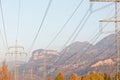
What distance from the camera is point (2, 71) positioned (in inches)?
3804

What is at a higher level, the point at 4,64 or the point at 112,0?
the point at 112,0

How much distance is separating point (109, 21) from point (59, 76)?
105 metres

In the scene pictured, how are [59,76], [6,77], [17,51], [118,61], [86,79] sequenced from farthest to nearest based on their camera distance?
[59,76], [86,79], [6,77], [17,51], [118,61]

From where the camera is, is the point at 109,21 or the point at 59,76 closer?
the point at 109,21

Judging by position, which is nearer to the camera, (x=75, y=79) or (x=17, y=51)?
(x=17, y=51)

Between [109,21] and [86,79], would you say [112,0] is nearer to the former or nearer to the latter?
[109,21]

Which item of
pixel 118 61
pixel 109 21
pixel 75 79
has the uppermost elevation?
pixel 109 21

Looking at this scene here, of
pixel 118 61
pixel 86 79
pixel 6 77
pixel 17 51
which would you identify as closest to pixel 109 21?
pixel 118 61

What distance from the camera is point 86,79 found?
137 meters

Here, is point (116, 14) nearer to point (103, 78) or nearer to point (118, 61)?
point (118, 61)

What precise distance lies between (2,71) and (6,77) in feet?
7.50

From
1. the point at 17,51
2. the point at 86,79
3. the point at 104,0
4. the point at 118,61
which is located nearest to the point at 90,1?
the point at 104,0

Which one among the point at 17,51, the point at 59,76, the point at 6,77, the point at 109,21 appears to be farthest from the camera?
the point at 59,76

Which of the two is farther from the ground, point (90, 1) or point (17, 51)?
point (90, 1)
